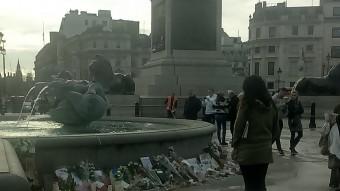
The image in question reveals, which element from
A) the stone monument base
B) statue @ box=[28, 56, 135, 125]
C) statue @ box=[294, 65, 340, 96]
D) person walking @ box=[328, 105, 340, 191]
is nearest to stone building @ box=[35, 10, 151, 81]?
statue @ box=[294, 65, 340, 96]

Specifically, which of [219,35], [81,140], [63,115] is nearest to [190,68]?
[219,35]

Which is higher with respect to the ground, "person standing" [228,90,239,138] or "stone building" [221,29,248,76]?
"stone building" [221,29,248,76]

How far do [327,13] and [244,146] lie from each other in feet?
332

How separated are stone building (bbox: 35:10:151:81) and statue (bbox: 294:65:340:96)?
2602 inches

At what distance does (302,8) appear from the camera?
108 m

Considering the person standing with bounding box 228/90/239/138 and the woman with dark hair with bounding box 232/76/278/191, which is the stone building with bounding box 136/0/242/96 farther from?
the woman with dark hair with bounding box 232/76/278/191

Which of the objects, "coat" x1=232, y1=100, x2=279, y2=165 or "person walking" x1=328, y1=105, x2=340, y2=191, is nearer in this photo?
"coat" x1=232, y1=100, x2=279, y2=165

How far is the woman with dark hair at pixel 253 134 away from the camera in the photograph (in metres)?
6.50

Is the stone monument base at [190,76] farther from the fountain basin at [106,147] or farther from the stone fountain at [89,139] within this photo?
the fountain basin at [106,147]

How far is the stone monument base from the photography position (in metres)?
32.2

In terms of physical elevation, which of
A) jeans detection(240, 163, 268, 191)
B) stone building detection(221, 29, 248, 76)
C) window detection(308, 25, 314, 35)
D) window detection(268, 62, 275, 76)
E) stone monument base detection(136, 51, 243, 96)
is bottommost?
jeans detection(240, 163, 268, 191)

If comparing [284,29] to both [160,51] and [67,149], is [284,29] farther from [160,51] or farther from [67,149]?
[67,149]

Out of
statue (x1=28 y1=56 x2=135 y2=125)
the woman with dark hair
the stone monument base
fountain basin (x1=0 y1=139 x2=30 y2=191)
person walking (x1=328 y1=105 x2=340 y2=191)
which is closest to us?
fountain basin (x1=0 y1=139 x2=30 y2=191)

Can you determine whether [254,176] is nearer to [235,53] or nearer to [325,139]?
[325,139]
